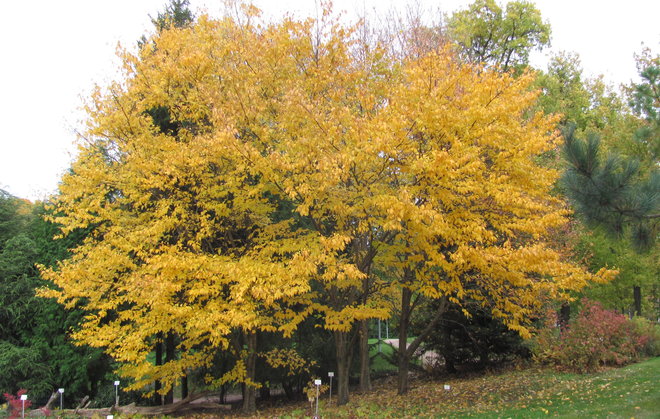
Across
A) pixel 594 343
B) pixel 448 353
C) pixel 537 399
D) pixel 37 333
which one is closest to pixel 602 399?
pixel 537 399

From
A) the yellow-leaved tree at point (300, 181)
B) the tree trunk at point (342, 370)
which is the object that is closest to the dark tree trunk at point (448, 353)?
the yellow-leaved tree at point (300, 181)

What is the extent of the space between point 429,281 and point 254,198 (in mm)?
4335

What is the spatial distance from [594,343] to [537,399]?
4150 mm

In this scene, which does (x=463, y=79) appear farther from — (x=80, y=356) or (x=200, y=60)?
(x=80, y=356)

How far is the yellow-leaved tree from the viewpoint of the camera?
8.30 metres

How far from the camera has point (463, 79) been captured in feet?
29.2

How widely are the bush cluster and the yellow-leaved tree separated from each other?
3.65 meters

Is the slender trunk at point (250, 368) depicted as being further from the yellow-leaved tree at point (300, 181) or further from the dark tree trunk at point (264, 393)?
the dark tree trunk at point (264, 393)

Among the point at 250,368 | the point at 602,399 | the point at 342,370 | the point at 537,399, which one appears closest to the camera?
the point at 602,399

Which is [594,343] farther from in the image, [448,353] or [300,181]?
[300,181]

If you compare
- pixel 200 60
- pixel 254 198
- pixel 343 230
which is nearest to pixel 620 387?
pixel 343 230

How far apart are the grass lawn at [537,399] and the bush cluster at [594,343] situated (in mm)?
580

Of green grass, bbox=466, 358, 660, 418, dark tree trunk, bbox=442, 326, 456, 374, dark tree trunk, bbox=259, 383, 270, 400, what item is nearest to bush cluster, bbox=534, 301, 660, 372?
green grass, bbox=466, 358, 660, 418

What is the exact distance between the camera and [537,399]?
9.42m
